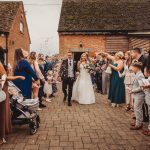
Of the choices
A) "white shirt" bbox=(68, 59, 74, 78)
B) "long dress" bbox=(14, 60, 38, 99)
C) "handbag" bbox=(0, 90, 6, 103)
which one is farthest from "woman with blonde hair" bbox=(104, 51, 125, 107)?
"handbag" bbox=(0, 90, 6, 103)

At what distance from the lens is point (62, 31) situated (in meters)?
23.9

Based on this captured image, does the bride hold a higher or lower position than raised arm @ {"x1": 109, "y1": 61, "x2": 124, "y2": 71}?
lower

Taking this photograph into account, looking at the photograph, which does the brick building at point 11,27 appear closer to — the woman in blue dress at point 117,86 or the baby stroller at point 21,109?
the woman in blue dress at point 117,86

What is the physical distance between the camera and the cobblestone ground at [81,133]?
586cm

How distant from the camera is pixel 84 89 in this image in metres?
11.3

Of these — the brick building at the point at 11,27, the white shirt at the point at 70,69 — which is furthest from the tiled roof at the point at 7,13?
the white shirt at the point at 70,69

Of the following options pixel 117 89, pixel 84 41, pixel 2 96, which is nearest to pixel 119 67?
pixel 117 89

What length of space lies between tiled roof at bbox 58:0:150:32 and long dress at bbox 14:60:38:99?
1679 centimetres

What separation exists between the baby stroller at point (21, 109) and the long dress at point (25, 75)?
2.13ft

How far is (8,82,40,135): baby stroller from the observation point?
6.52 metres

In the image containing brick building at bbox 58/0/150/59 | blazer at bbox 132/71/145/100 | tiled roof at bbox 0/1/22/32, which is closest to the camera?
blazer at bbox 132/71/145/100

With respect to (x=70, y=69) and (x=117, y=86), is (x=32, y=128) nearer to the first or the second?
(x=117, y=86)

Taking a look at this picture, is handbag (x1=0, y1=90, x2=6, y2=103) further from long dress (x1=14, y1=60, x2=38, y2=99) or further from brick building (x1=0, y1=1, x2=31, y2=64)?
brick building (x1=0, y1=1, x2=31, y2=64)

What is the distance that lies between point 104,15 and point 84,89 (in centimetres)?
1555
